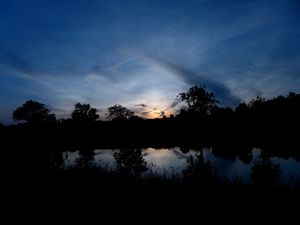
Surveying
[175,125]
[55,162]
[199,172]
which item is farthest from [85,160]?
[175,125]

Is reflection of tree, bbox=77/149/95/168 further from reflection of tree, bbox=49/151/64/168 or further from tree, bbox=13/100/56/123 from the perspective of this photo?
tree, bbox=13/100/56/123

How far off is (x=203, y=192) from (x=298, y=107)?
9534cm

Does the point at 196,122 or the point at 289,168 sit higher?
the point at 196,122

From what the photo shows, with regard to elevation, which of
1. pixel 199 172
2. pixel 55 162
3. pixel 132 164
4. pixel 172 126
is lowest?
pixel 199 172

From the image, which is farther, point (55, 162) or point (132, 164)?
point (132, 164)

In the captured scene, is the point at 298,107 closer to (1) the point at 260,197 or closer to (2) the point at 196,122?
(2) the point at 196,122

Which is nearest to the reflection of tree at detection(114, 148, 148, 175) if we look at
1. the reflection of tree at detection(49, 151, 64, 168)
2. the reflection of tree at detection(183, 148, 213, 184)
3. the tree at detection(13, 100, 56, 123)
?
the reflection of tree at detection(183, 148, 213, 184)

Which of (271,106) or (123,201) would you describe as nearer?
(123,201)

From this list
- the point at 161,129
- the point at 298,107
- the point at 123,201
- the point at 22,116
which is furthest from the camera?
the point at 22,116

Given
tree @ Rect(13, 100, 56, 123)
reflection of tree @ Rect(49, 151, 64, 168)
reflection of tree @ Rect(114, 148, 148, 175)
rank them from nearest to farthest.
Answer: reflection of tree @ Rect(114, 148, 148, 175)
reflection of tree @ Rect(49, 151, 64, 168)
tree @ Rect(13, 100, 56, 123)

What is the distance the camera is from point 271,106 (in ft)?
343

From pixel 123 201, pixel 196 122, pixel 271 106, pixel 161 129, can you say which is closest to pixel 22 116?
pixel 161 129

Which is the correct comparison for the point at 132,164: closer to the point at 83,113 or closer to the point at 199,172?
the point at 199,172

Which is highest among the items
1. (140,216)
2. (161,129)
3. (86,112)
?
(86,112)
